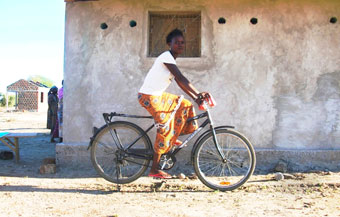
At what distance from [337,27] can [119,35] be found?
11.1 ft

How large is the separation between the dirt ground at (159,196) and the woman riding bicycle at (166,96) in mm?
446

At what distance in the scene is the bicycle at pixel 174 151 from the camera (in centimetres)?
382

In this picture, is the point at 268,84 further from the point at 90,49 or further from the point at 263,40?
the point at 90,49

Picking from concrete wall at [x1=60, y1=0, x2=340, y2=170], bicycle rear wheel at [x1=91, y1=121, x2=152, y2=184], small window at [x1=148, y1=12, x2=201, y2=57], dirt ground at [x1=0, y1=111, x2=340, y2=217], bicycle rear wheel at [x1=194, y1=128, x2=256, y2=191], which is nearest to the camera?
dirt ground at [x1=0, y1=111, x2=340, y2=217]

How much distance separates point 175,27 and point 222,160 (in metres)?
2.48

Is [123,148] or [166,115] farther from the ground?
[166,115]

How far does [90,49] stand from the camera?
505 cm

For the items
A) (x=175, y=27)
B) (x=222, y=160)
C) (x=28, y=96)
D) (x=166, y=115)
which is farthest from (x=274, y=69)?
(x=28, y=96)

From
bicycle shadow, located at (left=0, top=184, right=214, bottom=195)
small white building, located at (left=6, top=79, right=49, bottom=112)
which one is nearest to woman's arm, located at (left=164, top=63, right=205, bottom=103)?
bicycle shadow, located at (left=0, top=184, right=214, bottom=195)

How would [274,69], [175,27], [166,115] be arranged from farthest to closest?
[175,27] → [274,69] → [166,115]

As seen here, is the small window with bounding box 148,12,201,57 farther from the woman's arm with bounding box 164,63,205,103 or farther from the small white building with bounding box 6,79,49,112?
the small white building with bounding box 6,79,49,112

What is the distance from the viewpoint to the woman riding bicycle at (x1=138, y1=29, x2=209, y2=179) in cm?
368

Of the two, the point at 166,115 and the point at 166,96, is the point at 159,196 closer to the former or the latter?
the point at 166,115

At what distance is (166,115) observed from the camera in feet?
12.3
